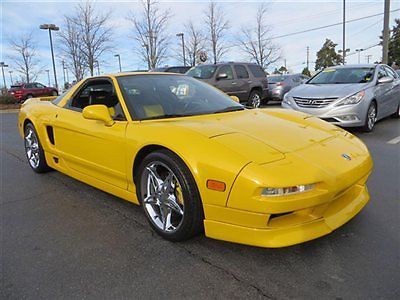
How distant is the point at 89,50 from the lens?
23.8 metres

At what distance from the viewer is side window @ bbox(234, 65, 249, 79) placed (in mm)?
11266

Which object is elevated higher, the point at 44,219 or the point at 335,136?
the point at 335,136

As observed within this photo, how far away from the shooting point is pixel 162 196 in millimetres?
2562

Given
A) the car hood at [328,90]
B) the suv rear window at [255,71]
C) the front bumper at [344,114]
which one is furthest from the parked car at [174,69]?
the front bumper at [344,114]

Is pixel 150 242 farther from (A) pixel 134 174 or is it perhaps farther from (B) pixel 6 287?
(B) pixel 6 287

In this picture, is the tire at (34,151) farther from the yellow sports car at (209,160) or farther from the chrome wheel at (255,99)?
the chrome wheel at (255,99)

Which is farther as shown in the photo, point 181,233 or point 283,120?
point 283,120

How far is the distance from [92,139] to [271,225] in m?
1.84

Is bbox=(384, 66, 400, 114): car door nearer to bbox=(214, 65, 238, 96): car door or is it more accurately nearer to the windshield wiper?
bbox=(214, 65, 238, 96): car door

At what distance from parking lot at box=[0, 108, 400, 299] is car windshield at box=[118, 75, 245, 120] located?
0.92 m

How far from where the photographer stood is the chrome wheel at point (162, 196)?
8.10 ft

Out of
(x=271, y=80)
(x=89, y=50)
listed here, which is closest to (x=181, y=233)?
(x=271, y=80)

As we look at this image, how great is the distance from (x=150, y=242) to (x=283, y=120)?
1.56 meters

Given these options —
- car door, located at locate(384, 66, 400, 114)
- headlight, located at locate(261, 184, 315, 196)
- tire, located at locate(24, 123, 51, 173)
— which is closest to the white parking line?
car door, located at locate(384, 66, 400, 114)
